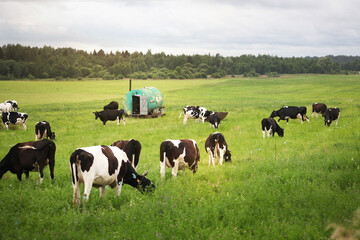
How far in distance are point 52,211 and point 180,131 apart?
538 inches

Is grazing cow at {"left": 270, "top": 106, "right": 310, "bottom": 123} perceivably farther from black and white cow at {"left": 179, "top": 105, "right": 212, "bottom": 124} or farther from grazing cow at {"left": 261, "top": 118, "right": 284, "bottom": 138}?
black and white cow at {"left": 179, "top": 105, "right": 212, "bottom": 124}

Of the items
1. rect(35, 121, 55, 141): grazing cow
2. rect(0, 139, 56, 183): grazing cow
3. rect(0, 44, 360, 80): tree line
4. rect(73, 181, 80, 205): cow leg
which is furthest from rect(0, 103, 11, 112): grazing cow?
rect(0, 44, 360, 80): tree line

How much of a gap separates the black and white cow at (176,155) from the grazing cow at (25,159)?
376cm

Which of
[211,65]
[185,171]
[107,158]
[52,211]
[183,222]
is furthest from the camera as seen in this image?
[211,65]

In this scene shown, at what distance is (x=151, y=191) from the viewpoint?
796 centimetres

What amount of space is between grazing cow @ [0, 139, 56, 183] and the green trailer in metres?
18.9

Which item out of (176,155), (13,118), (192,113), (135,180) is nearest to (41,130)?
(13,118)

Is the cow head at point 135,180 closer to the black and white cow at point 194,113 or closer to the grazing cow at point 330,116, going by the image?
the black and white cow at point 194,113

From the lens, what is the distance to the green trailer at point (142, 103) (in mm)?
28391

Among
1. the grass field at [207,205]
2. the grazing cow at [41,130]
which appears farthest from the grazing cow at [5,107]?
the grass field at [207,205]

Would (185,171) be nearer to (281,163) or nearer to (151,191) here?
(151,191)

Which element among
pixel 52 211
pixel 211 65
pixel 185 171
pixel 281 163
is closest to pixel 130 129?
pixel 185 171

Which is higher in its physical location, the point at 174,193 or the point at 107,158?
the point at 107,158

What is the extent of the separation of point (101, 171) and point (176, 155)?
3.06 metres
